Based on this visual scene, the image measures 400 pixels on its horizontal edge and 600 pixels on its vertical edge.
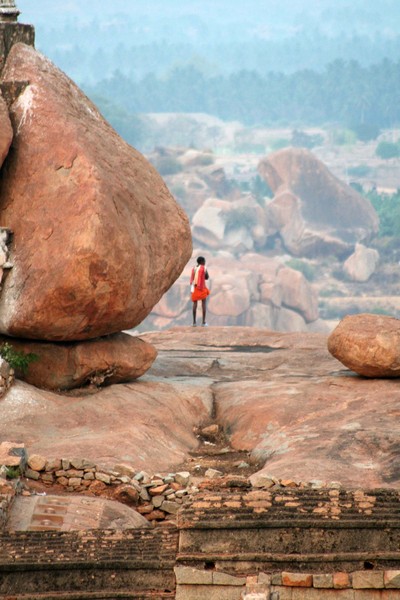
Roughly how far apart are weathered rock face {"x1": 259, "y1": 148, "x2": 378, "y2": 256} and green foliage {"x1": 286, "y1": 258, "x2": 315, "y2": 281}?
2.84 meters

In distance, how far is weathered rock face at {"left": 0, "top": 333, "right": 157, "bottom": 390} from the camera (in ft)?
56.7

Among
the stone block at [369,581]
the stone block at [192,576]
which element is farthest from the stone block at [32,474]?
the stone block at [369,581]

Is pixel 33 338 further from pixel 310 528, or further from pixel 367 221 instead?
pixel 367 221

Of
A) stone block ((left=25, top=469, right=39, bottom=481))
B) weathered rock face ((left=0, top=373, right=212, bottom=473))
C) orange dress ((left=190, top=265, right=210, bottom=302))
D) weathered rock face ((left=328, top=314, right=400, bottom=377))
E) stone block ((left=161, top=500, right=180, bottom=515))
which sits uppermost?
orange dress ((left=190, top=265, right=210, bottom=302))

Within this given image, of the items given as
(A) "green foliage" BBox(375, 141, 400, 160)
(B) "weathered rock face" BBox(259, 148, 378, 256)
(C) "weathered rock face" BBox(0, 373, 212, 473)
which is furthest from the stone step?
(A) "green foliage" BBox(375, 141, 400, 160)

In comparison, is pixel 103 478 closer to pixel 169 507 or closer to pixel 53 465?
pixel 53 465

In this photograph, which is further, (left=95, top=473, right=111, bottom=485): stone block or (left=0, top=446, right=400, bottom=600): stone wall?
(left=95, top=473, right=111, bottom=485): stone block

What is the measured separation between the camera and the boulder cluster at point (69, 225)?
650 inches

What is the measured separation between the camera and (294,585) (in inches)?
365

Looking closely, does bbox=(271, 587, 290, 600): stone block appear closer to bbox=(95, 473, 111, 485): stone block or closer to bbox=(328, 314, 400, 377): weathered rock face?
bbox=(95, 473, 111, 485): stone block

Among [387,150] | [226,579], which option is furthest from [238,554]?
[387,150]

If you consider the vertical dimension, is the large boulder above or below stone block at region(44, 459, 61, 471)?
above

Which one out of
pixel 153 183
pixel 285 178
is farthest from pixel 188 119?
pixel 153 183

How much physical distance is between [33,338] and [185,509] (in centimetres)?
762
